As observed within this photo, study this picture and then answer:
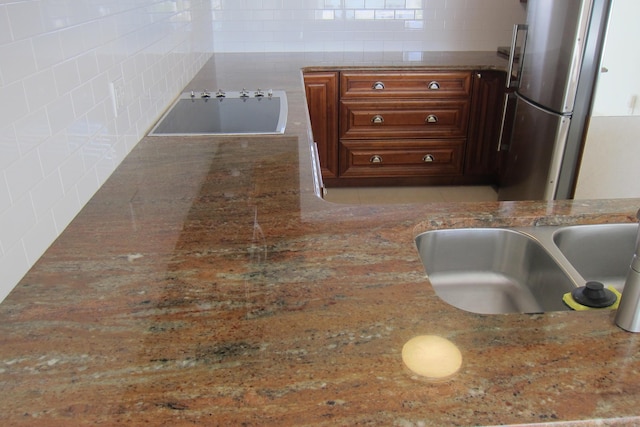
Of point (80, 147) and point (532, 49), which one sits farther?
point (532, 49)

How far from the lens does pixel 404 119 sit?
3564 millimetres

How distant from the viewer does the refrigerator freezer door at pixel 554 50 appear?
2510 mm

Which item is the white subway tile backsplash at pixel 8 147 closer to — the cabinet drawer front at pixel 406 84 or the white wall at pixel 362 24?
the cabinet drawer front at pixel 406 84

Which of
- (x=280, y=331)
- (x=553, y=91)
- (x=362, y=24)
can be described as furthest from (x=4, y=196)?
(x=362, y=24)

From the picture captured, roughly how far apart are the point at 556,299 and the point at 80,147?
1210mm

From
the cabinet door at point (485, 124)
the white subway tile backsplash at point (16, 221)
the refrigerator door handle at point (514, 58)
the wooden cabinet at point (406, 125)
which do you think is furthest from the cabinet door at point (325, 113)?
the white subway tile backsplash at point (16, 221)

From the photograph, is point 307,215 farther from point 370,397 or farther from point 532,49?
point 532,49

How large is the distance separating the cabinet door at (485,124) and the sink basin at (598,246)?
2.35 meters

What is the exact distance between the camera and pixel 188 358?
824 mm

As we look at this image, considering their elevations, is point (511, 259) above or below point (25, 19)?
below

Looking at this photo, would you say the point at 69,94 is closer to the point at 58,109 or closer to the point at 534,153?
the point at 58,109

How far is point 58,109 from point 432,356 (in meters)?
1.00

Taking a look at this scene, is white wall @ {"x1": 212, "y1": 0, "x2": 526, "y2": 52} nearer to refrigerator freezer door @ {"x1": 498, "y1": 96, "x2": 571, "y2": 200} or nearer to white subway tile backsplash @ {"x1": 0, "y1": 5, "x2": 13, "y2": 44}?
refrigerator freezer door @ {"x1": 498, "y1": 96, "x2": 571, "y2": 200}

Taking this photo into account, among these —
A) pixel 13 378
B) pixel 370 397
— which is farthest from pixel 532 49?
pixel 13 378
